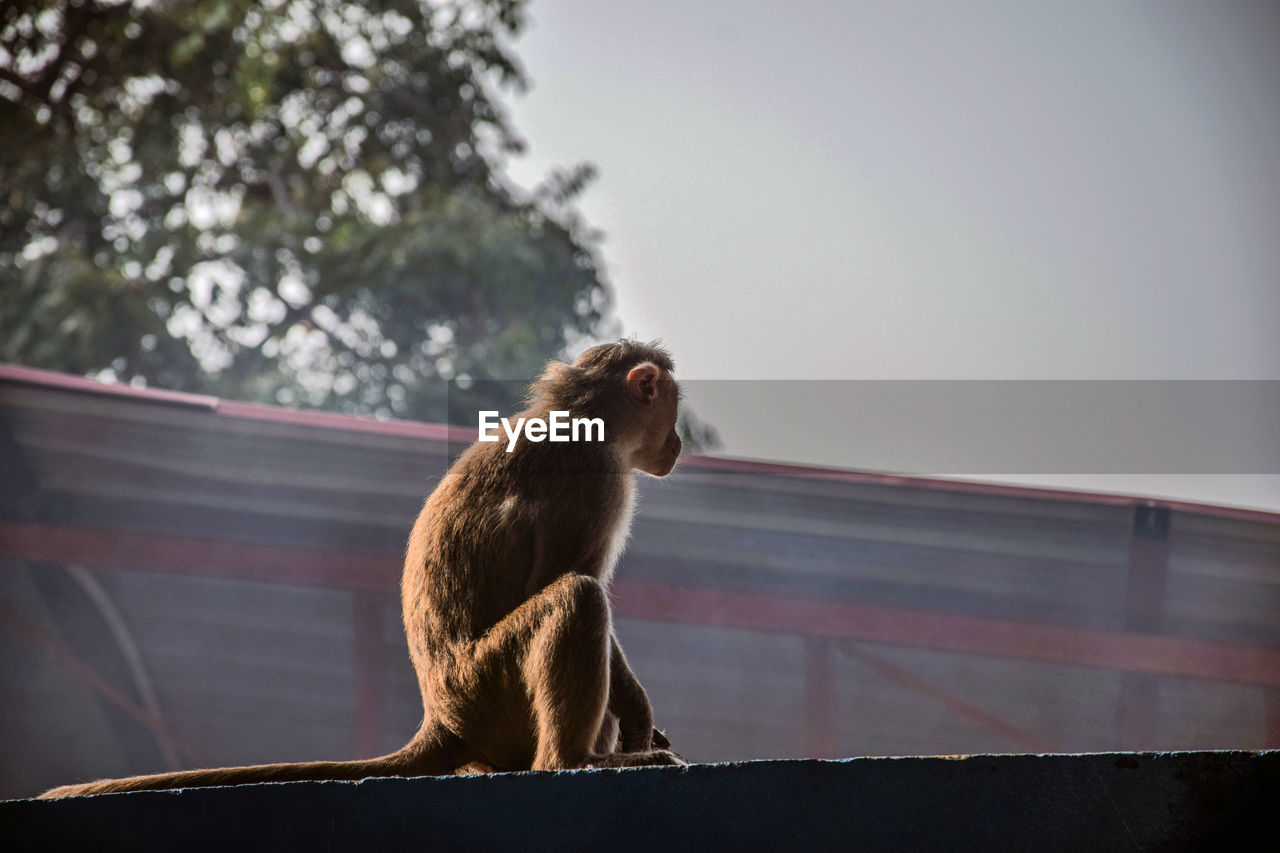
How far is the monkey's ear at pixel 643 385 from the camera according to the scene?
2.24 metres

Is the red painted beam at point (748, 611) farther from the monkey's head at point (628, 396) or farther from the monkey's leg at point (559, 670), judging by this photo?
the monkey's leg at point (559, 670)

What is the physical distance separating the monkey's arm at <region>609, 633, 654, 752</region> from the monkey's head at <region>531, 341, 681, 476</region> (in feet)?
1.19

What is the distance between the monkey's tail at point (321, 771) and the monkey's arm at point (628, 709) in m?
0.27

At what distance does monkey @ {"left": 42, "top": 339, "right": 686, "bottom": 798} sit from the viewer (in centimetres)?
188

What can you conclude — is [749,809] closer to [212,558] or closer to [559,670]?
[559,670]

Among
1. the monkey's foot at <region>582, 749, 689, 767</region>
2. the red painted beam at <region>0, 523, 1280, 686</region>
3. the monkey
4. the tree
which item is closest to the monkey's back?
the monkey

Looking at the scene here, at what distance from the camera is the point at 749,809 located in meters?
1.53

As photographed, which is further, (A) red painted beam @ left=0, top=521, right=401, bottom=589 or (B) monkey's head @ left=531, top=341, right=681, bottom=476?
(A) red painted beam @ left=0, top=521, right=401, bottom=589

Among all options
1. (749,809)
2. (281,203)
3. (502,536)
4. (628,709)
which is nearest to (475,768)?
(628,709)

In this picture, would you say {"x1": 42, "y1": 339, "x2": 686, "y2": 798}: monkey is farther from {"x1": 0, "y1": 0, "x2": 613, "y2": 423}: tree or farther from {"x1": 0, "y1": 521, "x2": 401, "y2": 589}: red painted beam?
{"x1": 0, "y1": 0, "x2": 613, "y2": 423}: tree

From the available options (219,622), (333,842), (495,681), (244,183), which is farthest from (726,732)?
(244,183)

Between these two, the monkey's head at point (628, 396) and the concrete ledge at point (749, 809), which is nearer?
the concrete ledge at point (749, 809)

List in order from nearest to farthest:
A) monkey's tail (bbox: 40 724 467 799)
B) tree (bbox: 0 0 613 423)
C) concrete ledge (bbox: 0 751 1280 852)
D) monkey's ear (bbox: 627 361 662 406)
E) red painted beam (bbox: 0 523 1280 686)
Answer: concrete ledge (bbox: 0 751 1280 852)
monkey's tail (bbox: 40 724 467 799)
monkey's ear (bbox: 627 361 662 406)
red painted beam (bbox: 0 523 1280 686)
tree (bbox: 0 0 613 423)

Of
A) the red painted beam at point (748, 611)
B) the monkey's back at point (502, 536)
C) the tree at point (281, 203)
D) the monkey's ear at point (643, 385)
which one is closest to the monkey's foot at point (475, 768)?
the monkey's back at point (502, 536)
